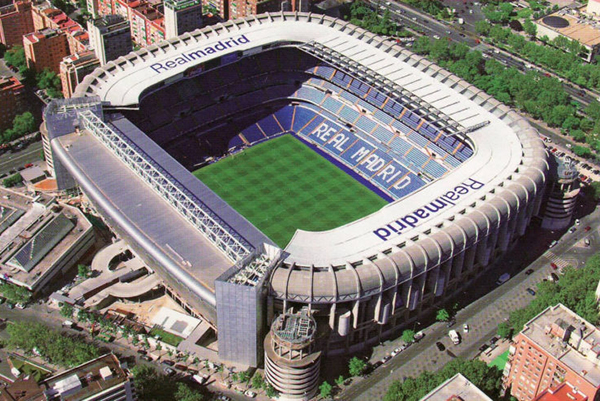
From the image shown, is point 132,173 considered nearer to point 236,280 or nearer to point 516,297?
point 236,280

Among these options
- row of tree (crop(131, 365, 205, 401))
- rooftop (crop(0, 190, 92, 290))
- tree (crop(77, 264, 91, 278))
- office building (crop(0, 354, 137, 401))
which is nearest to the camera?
office building (crop(0, 354, 137, 401))

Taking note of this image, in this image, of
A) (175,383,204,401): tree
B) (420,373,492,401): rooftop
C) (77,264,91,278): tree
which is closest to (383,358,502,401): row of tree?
(420,373,492,401): rooftop

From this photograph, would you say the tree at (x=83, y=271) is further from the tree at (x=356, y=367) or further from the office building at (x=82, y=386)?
the tree at (x=356, y=367)

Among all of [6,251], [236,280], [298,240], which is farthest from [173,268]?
[6,251]

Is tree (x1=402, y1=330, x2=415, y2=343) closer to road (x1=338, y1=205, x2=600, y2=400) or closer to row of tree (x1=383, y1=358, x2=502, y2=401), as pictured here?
road (x1=338, y1=205, x2=600, y2=400)

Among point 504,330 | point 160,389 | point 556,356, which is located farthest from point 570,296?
point 160,389

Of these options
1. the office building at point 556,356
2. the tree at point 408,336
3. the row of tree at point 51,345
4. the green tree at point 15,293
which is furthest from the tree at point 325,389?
the green tree at point 15,293
